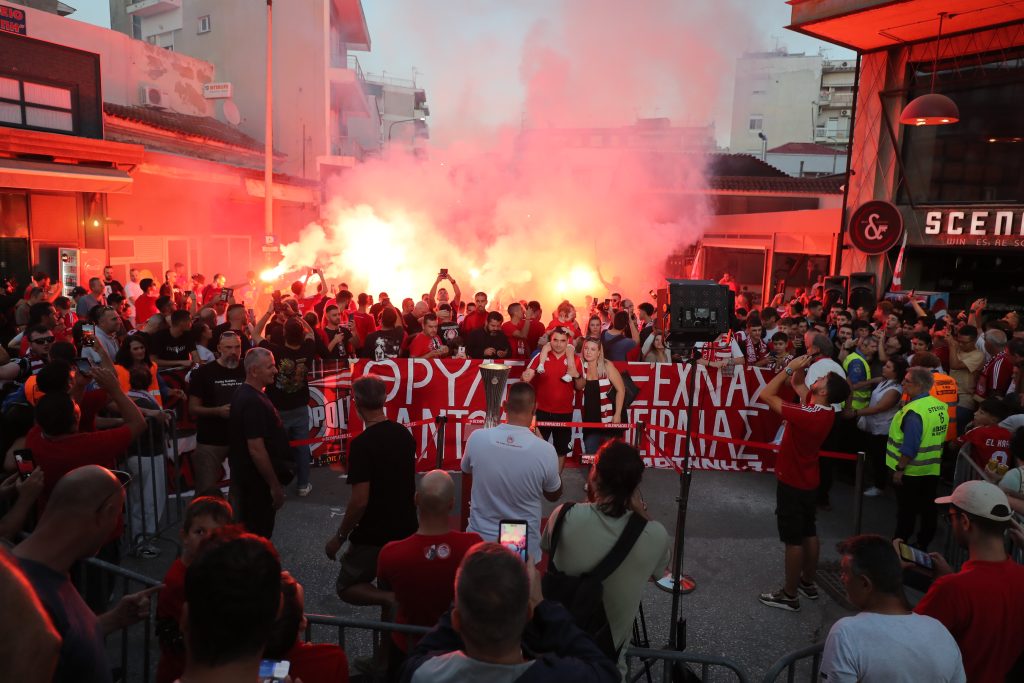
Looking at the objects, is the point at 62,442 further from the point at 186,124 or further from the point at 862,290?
the point at 186,124

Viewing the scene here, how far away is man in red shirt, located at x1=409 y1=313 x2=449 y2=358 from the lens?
8.49 metres

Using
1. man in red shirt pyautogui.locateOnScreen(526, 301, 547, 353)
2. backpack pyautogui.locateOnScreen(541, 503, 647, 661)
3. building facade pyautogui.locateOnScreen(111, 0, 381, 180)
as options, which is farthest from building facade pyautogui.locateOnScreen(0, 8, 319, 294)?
backpack pyautogui.locateOnScreen(541, 503, 647, 661)

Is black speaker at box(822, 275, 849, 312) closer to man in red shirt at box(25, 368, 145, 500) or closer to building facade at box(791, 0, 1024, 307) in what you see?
building facade at box(791, 0, 1024, 307)

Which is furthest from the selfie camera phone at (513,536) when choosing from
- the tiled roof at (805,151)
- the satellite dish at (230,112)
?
the tiled roof at (805,151)

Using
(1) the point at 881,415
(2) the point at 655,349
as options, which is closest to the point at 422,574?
(1) the point at 881,415

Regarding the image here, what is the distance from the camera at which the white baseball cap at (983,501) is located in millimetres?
3072

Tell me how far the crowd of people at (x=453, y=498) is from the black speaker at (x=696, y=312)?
0.84m

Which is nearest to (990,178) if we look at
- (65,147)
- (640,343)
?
(640,343)

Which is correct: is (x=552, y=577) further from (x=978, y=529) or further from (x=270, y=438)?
(x=270, y=438)

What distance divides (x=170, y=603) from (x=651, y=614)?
340 centimetres

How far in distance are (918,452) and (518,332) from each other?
5375 millimetres

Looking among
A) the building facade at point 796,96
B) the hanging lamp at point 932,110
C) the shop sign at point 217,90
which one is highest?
the building facade at point 796,96

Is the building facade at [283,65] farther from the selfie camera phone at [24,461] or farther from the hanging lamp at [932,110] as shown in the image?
the selfie camera phone at [24,461]

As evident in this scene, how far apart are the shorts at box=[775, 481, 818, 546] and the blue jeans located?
4452 mm
